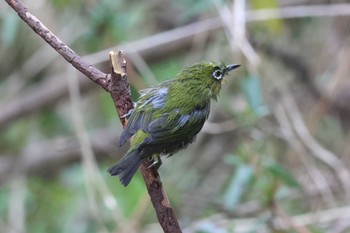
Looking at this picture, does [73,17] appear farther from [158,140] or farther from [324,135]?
[158,140]

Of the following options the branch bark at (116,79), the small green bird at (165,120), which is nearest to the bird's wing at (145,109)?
the small green bird at (165,120)

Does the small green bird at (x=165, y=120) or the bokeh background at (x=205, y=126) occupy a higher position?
the bokeh background at (x=205, y=126)

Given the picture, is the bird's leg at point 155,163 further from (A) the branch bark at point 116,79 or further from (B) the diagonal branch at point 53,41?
(B) the diagonal branch at point 53,41

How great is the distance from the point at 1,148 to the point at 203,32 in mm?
1647

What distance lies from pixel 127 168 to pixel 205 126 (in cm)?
209

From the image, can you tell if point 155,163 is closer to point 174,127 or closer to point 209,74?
point 174,127

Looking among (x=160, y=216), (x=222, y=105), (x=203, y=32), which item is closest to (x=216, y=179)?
(x=222, y=105)

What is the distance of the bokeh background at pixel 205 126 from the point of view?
3.64 m

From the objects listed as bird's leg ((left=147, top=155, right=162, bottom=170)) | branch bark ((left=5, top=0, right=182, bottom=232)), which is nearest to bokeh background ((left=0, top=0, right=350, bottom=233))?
bird's leg ((left=147, top=155, right=162, bottom=170))

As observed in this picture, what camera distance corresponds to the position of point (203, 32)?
4.21 m

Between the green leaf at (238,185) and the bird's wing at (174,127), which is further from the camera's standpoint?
the green leaf at (238,185)

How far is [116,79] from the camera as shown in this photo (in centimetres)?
189

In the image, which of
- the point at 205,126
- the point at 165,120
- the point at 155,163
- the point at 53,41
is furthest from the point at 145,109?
the point at 205,126

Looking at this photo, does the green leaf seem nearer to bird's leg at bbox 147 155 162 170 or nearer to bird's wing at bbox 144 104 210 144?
bird's wing at bbox 144 104 210 144
